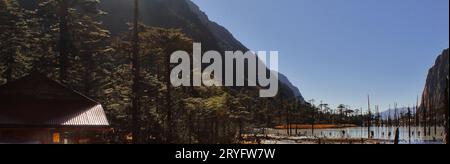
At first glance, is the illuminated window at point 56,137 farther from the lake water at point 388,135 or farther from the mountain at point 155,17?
the mountain at point 155,17

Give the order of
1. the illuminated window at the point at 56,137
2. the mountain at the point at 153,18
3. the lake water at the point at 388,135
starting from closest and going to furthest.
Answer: the illuminated window at the point at 56,137 → the lake water at the point at 388,135 → the mountain at the point at 153,18

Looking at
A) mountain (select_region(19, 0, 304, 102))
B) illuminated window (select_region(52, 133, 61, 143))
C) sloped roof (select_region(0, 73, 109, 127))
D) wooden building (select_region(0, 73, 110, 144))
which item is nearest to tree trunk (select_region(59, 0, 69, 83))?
sloped roof (select_region(0, 73, 109, 127))

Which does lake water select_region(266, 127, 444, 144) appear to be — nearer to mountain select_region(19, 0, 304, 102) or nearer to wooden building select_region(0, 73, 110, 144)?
mountain select_region(19, 0, 304, 102)

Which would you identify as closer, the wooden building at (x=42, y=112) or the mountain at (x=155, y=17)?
the wooden building at (x=42, y=112)

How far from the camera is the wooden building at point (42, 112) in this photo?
18031 mm

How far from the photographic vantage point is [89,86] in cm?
3556

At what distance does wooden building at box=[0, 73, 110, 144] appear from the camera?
18031 millimetres

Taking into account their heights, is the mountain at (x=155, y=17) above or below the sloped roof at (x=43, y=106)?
above

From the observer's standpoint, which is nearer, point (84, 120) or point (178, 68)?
point (84, 120)

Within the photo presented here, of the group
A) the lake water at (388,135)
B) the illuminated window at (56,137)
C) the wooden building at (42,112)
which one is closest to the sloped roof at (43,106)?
the wooden building at (42,112)
